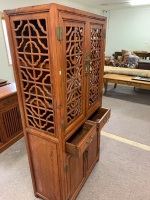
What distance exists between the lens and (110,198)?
1495 mm

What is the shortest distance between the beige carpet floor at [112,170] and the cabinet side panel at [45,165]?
0.91 feet

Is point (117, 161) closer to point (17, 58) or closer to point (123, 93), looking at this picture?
point (17, 58)

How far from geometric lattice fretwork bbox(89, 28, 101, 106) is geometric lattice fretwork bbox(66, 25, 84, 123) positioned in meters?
0.20

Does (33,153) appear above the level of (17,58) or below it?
below

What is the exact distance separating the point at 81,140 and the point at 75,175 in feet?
1.51

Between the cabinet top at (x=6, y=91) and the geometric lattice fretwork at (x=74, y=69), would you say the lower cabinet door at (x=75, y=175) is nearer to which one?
the geometric lattice fretwork at (x=74, y=69)

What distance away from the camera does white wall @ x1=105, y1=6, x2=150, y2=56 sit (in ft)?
21.6

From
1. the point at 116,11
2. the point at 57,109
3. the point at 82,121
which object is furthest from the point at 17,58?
the point at 116,11

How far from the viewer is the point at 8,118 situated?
210 cm

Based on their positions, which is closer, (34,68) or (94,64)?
(34,68)

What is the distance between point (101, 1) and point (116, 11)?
1.97 metres

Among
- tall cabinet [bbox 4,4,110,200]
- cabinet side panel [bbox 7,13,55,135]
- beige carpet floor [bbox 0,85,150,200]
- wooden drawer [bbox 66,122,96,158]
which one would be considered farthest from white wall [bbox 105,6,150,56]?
cabinet side panel [bbox 7,13,55,135]

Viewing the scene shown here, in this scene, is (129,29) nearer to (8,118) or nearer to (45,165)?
(8,118)

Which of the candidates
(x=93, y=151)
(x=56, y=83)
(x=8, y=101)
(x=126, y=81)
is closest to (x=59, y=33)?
(x=56, y=83)
